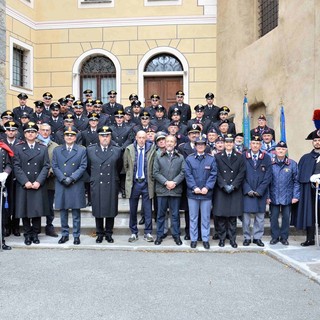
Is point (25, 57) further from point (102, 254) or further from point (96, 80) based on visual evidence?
point (102, 254)

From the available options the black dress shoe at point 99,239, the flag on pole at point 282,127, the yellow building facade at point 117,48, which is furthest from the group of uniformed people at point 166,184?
the yellow building facade at point 117,48

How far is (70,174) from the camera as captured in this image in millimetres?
7223

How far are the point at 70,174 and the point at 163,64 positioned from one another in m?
8.31


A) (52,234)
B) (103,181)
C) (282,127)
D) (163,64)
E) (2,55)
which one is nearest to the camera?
(103,181)

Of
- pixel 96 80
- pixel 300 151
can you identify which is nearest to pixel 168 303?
pixel 300 151

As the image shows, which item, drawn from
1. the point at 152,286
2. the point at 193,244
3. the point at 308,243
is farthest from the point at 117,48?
the point at 152,286

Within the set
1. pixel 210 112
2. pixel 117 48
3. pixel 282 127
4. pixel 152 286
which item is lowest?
pixel 152 286

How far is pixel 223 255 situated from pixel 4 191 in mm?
3726

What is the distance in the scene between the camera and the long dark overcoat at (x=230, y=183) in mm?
7023

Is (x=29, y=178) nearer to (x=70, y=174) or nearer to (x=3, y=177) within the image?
(x=3, y=177)

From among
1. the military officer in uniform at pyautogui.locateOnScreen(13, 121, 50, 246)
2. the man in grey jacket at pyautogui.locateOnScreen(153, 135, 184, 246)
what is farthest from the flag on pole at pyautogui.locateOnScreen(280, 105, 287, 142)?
the military officer in uniform at pyautogui.locateOnScreen(13, 121, 50, 246)

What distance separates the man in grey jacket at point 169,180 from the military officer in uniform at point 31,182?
6.31ft

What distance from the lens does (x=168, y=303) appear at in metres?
4.35

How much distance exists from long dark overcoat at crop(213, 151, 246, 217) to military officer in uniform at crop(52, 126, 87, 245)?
2.27 meters
